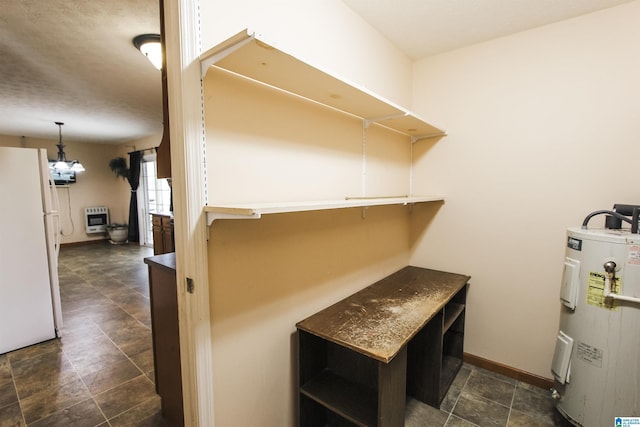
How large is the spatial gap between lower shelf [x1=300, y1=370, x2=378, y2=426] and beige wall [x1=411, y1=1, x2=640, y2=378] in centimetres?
139

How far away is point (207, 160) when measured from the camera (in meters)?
1.14

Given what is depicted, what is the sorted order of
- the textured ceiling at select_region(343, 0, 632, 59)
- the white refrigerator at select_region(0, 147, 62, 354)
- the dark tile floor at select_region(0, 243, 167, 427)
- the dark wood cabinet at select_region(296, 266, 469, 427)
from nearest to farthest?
the dark wood cabinet at select_region(296, 266, 469, 427) → the textured ceiling at select_region(343, 0, 632, 59) → the dark tile floor at select_region(0, 243, 167, 427) → the white refrigerator at select_region(0, 147, 62, 354)

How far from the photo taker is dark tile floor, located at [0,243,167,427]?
6.24 feet

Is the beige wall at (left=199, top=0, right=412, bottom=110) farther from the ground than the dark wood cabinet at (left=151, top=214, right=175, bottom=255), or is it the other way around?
the beige wall at (left=199, top=0, right=412, bottom=110)

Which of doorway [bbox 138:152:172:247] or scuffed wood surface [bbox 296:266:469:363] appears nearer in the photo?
scuffed wood surface [bbox 296:266:469:363]

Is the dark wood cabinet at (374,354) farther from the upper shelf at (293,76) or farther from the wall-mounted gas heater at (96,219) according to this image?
the wall-mounted gas heater at (96,219)

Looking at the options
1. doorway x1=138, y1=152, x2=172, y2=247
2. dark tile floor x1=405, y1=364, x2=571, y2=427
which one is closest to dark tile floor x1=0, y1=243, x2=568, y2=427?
dark tile floor x1=405, y1=364, x2=571, y2=427

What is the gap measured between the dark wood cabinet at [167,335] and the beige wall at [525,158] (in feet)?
6.77

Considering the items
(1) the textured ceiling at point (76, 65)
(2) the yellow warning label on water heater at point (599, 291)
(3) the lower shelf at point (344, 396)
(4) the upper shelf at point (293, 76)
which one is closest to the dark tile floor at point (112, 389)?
(3) the lower shelf at point (344, 396)

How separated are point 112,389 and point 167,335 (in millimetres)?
1021

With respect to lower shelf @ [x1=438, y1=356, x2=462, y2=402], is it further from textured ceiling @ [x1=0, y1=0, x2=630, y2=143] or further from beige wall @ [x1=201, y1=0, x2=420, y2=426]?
textured ceiling @ [x1=0, y1=0, x2=630, y2=143]

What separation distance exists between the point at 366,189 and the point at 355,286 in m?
0.69

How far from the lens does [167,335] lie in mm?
1658

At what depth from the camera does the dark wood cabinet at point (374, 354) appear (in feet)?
4.44
